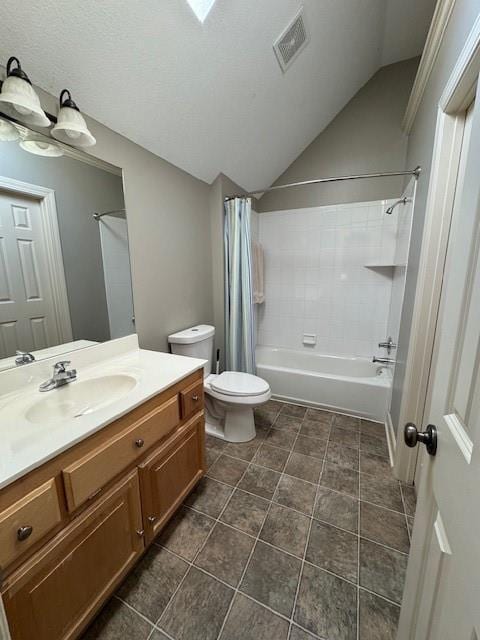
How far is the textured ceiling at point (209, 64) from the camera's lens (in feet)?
3.35

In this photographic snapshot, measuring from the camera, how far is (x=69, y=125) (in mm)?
1048

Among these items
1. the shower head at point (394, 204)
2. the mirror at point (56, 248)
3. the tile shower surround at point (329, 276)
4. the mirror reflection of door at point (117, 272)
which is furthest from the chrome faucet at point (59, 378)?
the shower head at point (394, 204)

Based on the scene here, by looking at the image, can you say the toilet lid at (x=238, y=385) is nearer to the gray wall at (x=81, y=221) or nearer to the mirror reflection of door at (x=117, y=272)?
the mirror reflection of door at (x=117, y=272)

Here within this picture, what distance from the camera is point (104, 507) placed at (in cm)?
88

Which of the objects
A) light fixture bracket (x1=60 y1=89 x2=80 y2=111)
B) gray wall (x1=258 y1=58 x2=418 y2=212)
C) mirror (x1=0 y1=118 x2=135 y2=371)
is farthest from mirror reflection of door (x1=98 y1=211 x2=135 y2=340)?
gray wall (x1=258 y1=58 x2=418 y2=212)

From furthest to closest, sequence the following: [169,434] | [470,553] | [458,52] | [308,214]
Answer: [308,214] → [169,434] → [458,52] → [470,553]

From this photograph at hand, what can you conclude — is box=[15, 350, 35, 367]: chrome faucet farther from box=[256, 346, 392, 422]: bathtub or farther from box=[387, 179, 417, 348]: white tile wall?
box=[387, 179, 417, 348]: white tile wall

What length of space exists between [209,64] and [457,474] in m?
1.97

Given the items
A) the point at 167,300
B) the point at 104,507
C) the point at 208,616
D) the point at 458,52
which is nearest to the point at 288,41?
the point at 458,52

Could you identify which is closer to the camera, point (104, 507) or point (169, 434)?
point (104, 507)

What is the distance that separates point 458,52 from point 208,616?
2.39 meters

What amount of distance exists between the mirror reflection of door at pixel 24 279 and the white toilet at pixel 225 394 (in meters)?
0.83

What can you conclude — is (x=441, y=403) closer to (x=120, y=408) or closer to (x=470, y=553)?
(x=470, y=553)

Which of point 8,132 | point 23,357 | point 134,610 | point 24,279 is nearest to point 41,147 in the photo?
point 8,132
